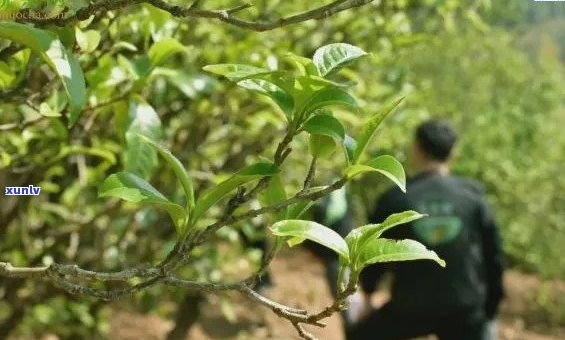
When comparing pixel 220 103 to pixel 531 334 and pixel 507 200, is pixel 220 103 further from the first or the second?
pixel 507 200

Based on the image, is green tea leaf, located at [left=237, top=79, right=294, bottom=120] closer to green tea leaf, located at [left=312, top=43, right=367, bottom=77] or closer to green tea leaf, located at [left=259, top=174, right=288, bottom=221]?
green tea leaf, located at [left=312, top=43, right=367, bottom=77]

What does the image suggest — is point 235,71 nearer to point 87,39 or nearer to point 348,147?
point 348,147

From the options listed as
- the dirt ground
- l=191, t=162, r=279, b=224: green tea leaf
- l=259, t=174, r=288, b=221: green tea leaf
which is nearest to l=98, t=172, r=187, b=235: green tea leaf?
l=191, t=162, r=279, b=224: green tea leaf

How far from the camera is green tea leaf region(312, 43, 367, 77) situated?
1.35 meters

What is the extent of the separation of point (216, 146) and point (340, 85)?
9.42 ft

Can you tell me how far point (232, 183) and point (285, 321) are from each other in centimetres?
615

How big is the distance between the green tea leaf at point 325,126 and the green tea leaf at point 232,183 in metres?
0.08

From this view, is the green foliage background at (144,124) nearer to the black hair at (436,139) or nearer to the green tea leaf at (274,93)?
the black hair at (436,139)

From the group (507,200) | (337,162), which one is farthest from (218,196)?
(507,200)

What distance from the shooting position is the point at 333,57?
1.36m

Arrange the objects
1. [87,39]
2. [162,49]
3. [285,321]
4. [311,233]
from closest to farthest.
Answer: [311,233], [87,39], [162,49], [285,321]

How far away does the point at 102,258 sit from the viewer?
3.76 meters

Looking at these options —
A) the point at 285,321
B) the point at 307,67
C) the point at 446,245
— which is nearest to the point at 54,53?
the point at 307,67

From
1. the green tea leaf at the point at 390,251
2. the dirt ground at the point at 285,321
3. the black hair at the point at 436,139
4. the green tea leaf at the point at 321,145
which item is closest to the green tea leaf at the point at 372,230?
the green tea leaf at the point at 390,251
